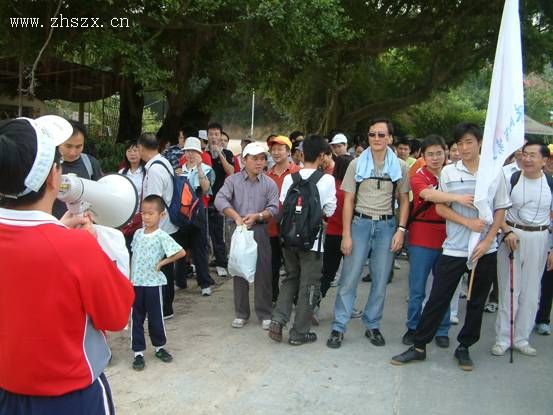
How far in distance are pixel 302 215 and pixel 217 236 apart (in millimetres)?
2788

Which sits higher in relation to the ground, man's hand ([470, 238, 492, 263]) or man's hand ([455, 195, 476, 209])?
man's hand ([455, 195, 476, 209])

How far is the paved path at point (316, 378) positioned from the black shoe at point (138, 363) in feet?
0.19

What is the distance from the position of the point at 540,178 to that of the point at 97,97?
1117 centimetres

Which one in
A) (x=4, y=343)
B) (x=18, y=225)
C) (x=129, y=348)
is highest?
(x=18, y=225)

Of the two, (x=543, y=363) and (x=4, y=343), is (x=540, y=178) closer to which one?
(x=543, y=363)

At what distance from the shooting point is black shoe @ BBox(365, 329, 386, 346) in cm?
459

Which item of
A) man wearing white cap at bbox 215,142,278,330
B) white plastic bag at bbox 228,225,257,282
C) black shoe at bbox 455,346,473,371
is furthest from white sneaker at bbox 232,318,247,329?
black shoe at bbox 455,346,473,371

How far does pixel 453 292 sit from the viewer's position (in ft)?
13.4

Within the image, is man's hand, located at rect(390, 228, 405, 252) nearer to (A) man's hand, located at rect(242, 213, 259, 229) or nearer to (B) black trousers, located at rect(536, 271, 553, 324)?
(A) man's hand, located at rect(242, 213, 259, 229)

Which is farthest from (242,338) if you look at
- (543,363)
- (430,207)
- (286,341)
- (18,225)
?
(18,225)

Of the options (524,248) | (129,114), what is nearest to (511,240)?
(524,248)

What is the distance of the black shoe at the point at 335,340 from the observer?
14.8 feet

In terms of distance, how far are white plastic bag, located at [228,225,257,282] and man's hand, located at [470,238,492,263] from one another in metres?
1.83

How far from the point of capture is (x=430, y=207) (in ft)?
14.7
